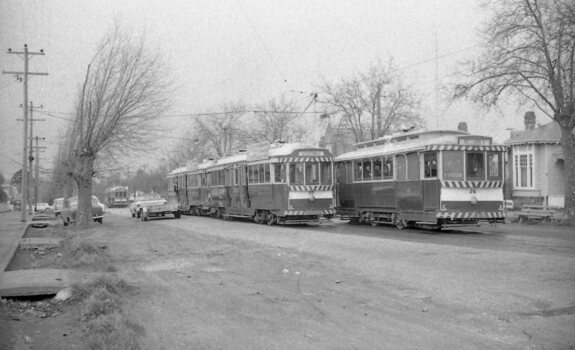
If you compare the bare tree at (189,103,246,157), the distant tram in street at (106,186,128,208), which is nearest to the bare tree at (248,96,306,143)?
the bare tree at (189,103,246,157)

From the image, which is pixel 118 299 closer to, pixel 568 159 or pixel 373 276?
pixel 373 276

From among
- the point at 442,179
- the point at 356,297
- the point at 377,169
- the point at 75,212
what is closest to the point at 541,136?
the point at 377,169

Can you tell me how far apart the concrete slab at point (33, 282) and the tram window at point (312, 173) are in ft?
46.1

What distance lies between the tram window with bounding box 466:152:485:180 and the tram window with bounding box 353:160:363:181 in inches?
237

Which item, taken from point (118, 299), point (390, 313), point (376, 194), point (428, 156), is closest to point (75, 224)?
point (376, 194)

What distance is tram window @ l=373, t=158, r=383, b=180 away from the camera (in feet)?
72.6

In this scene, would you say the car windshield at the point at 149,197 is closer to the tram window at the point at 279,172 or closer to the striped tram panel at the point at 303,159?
the tram window at the point at 279,172

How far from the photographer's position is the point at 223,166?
104ft

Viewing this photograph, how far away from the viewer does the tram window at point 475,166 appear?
1855 centimetres

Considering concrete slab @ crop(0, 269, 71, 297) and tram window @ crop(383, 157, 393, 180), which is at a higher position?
tram window @ crop(383, 157, 393, 180)

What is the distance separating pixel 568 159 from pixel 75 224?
24931 millimetres

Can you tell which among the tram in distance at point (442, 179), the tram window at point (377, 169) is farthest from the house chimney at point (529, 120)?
the tram in distance at point (442, 179)

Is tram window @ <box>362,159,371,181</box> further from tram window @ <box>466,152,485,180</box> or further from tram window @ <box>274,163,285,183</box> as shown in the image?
tram window @ <box>466,152,485,180</box>

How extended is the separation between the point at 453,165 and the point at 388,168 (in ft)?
11.1
